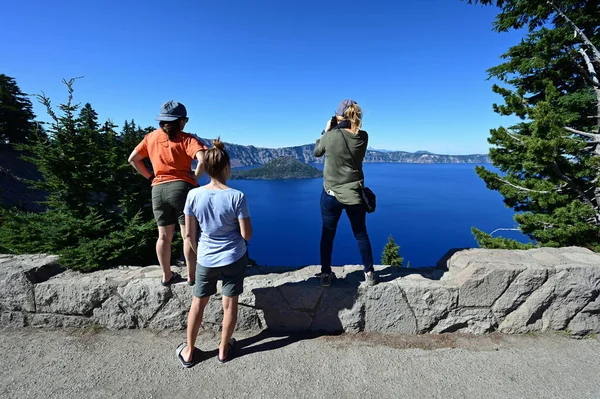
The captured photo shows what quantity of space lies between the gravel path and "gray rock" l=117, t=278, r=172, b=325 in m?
0.23

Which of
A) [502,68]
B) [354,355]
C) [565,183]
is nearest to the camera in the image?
[354,355]

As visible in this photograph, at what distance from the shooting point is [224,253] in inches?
92.8

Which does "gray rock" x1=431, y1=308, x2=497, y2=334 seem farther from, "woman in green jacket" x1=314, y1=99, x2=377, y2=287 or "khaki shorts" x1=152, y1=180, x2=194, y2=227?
"khaki shorts" x1=152, y1=180, x2=194, y2=227

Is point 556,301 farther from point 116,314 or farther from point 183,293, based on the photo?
point 116,314

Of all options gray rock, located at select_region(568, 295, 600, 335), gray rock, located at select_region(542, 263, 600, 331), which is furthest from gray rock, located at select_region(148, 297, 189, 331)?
gray rock, located at select_region(568, 295, 600, 335)

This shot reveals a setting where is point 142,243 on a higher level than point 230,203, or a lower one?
lower

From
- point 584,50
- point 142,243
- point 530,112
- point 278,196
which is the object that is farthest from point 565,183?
point 278,196

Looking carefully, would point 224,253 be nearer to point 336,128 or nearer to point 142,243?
point 336,128

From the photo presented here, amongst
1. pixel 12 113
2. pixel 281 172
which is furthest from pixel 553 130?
pixel 281 172

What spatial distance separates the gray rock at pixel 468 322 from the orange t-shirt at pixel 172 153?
3026 mm

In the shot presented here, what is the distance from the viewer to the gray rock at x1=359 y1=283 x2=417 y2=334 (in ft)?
9.66

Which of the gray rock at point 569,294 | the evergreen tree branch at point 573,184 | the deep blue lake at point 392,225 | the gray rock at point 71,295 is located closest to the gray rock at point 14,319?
the gray rock at point 71,295

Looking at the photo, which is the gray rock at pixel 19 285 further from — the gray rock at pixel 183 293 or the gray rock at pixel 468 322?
the gray rock at pixel 468 322

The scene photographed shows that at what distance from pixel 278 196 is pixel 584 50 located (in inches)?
3622
